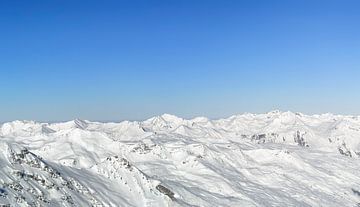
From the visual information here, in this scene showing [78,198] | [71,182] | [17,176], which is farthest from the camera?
[71,182]

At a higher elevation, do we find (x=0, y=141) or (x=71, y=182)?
(x=0, y=141)

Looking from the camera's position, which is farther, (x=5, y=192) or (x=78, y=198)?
(x=78, y=198)

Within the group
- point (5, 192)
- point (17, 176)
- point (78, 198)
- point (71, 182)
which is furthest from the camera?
point (71, 182)

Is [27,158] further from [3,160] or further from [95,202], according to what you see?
[95,202]

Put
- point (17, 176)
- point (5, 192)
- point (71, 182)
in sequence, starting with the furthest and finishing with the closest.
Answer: point (71, 182)
point (17, 176)
point (5, 192)

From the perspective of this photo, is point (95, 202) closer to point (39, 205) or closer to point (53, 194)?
point (53, 194)

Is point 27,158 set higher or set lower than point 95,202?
higher

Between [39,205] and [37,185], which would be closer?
[39,205]

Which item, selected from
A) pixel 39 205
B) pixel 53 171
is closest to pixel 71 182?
pixel 53 171

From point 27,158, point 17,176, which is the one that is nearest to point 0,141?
point 27,158
